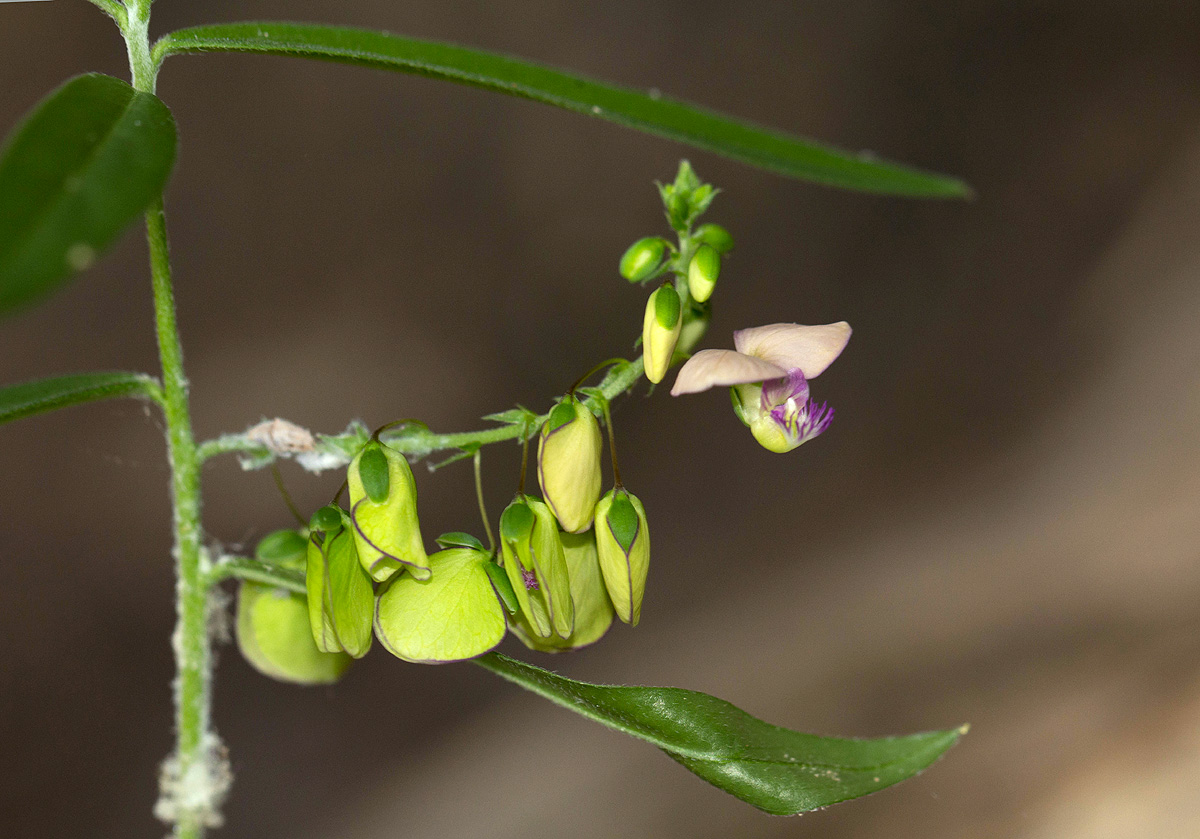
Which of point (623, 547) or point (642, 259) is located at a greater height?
point (642, 259)

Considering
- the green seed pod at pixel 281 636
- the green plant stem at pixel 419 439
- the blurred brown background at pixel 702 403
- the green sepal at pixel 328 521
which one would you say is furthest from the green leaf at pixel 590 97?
the blurred brown background at pixel 702 403

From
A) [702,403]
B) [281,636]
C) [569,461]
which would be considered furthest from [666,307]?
[702,403]

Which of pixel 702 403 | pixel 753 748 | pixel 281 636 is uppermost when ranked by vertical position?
pixel 702 403

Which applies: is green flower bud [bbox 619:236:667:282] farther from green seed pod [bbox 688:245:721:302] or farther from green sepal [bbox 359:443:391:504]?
green sepal [bbox 359:443:391:504]

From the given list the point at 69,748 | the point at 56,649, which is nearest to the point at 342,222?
the point at 56,649

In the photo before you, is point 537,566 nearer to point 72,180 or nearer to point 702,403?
point 72,180

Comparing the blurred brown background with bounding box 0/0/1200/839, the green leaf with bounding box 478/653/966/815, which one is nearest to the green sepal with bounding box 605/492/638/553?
the green leaf with bounding box 478/653/966/815

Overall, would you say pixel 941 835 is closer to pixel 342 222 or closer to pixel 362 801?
pixel 362 801
